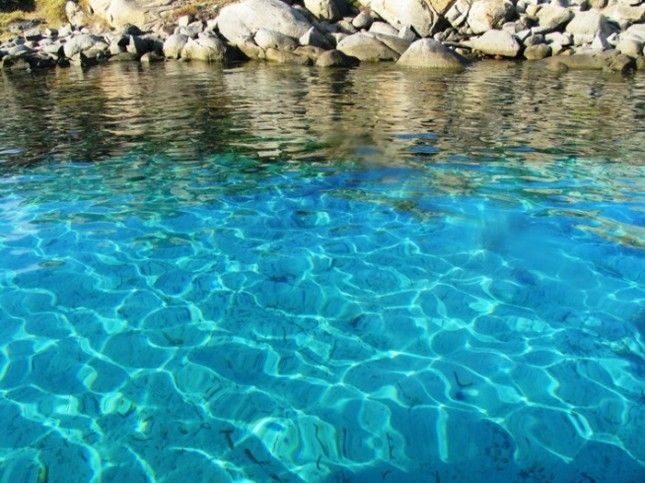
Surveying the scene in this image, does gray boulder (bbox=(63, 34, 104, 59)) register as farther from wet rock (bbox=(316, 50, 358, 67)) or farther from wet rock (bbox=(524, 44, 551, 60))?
wet rock (bbox=(524, 44, 551, 60))

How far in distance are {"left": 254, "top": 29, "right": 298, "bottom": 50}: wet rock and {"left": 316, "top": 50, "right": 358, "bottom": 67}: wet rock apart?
2.27 m

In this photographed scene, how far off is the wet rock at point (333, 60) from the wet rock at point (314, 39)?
1628 mm

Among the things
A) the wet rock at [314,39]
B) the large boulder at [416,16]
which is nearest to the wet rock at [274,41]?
the wet rock at [314,39]

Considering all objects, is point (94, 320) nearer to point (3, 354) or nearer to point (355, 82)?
point (3, 354)

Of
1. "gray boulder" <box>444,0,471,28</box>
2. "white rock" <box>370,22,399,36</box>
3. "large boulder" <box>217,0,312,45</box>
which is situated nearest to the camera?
"large boulder" <box>217,0,312,45</box>

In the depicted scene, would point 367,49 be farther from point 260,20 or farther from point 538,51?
point 538,51

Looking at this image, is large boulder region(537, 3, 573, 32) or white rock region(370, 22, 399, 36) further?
white rock region(370, 22, 399, 36)

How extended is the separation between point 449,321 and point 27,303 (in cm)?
403

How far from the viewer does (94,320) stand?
5.25 m

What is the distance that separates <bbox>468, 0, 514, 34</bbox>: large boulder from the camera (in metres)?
26.0

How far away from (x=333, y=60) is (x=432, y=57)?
4106 millimetres

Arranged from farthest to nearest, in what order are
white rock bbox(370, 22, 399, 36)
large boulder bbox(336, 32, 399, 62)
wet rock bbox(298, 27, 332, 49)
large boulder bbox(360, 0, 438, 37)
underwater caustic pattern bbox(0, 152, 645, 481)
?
large boulder bbox(360, 0, 438, 37), white rock bbox(370, 22, 399, 36), wet rock bbox(298, 27, 332, 49), large boulder bbox(336, 32, 399, 62), underwater caustic pattern bbox(0, 152, 645, 481)

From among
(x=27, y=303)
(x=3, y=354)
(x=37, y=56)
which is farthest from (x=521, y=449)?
(x=37, y=56)

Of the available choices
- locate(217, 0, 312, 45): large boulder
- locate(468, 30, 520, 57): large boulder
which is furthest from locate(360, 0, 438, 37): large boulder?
locate(217, 0, 312, 45): large boulder
